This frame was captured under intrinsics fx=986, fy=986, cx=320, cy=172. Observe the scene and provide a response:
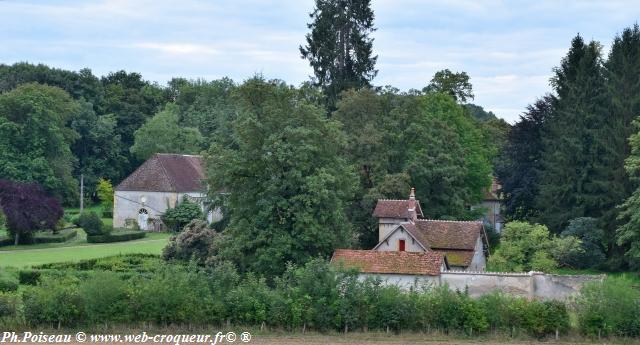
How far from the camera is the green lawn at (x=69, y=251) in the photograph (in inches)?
2237

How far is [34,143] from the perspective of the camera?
255 feet

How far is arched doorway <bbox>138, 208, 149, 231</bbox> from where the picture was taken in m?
77.5

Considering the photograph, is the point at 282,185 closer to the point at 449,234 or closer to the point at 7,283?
the point at 449,234

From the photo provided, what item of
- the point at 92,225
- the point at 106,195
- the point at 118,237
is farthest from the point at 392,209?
the point at 106,195

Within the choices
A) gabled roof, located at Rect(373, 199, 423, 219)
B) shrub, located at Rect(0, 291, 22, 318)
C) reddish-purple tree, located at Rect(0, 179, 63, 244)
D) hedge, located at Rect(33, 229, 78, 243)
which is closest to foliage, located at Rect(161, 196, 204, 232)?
hedge, located at Rect(33, 229, 78, 243)

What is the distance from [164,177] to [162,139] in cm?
1617

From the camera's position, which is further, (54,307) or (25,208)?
(25,208)

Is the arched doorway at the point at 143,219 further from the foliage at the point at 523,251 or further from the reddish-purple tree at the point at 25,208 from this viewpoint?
the foliage at the point at 523,251

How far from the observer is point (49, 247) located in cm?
6481

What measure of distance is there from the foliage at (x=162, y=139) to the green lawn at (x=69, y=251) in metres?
23.5

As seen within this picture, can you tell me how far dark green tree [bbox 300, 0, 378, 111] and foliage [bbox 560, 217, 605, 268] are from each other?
21198mm

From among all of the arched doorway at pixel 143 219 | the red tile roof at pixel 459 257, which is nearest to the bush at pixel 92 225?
the arched doorway at pixel 143 219

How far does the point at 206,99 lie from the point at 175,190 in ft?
102

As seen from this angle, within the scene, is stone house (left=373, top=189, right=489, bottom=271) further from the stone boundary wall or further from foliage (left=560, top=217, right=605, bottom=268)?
the stone boundary wall
